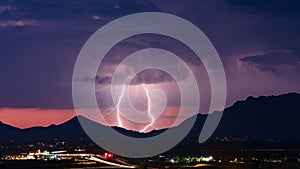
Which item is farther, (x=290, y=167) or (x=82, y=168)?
(x=290, y=167)

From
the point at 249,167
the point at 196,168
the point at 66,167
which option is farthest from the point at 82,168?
the point at 249,167

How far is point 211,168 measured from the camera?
85.0 metres

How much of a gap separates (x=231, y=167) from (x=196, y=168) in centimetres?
548

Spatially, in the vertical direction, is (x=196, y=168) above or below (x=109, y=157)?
below

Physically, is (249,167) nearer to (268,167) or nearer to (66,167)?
(268,167)

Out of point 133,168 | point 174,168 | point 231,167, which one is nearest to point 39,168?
point 133,168

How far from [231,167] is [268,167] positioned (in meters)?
6.24

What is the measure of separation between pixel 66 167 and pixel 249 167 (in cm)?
2487

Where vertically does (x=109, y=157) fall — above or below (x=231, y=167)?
above

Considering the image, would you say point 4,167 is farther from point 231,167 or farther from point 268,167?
point 268,167

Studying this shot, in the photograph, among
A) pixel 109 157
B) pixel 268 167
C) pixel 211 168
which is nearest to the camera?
pixel 211 168

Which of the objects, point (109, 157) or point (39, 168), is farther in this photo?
point (109, 157)

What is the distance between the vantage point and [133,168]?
8569 centimetres

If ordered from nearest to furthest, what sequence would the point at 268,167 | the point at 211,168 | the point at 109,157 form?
the point at 211,168, the point at 268,167, the point at 109,157
